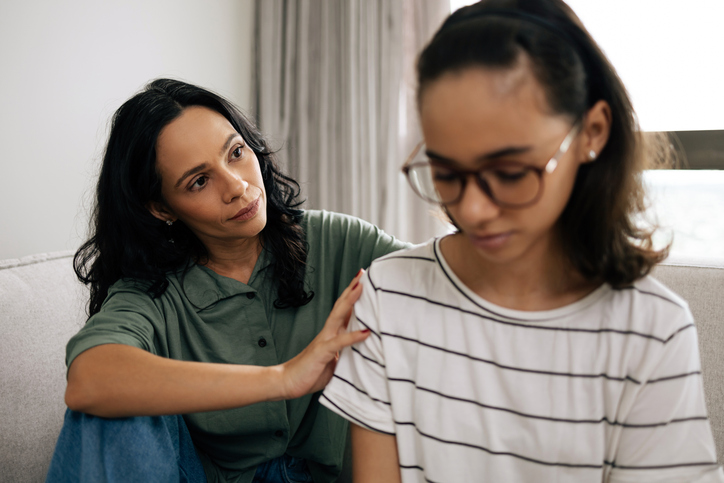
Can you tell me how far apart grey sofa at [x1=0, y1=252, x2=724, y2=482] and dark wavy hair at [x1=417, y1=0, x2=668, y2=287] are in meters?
0.50

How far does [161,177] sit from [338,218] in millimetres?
440

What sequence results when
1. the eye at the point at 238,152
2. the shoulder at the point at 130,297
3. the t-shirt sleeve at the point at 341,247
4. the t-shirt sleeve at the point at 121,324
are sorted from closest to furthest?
the t-shirt sleeve at the point at 121,324
the shoulder at the point at 130,297
the eye at the point at 238,152
the t-shirt sleeve at the point at 341,247

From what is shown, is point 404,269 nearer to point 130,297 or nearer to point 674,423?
point 674,423

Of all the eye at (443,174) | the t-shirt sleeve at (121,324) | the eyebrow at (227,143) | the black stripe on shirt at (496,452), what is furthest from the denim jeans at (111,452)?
the eye at (443,174)

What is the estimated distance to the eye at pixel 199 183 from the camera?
3.91 ft

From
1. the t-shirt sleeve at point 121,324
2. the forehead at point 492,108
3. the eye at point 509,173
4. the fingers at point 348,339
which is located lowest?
the t-shirt sleeve at point 121,324

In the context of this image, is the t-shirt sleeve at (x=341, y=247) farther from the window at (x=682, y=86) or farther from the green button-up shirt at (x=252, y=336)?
the window at (x=682, y=86)

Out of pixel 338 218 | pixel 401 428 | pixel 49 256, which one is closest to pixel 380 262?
pixel 401 428

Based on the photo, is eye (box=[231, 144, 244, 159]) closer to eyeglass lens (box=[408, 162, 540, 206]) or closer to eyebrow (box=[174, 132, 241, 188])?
eyebrow (box=[174, 132, 241, 188])

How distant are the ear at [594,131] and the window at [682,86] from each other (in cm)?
137

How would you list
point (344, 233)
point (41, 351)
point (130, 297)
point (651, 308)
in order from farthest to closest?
point (344, 233), point (41, 351), point (130, 297), point (651, 308)

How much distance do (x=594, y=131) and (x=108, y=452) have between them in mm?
919

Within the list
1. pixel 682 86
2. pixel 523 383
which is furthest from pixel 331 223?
pixel 682 86

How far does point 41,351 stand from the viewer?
4.16 feet
